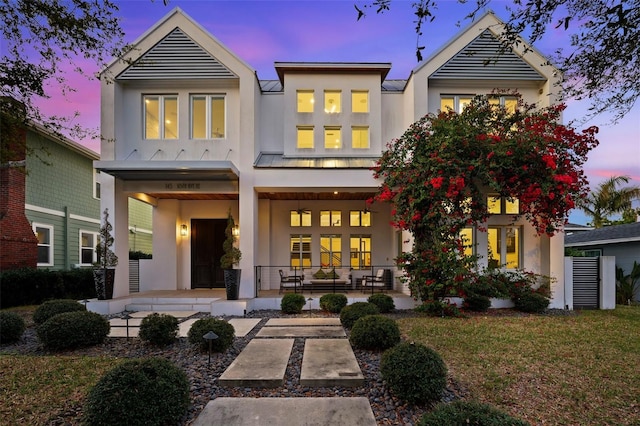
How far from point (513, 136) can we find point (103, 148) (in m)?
11.3

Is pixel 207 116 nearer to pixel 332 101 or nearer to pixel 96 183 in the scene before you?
pixel 332 101

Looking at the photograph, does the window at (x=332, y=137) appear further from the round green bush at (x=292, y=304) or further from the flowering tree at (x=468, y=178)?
the round green bush at (x=292, y=304)

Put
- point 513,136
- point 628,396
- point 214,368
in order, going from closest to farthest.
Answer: point 628,396
point 214,368
point 513,136

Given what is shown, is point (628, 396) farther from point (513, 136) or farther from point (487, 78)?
point (487, 78)

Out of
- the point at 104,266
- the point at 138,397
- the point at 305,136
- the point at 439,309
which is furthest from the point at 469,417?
the point at 305,136

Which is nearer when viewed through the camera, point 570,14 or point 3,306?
point 570,14

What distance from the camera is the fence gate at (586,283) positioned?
11.0 meters

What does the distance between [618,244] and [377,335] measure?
15065mm

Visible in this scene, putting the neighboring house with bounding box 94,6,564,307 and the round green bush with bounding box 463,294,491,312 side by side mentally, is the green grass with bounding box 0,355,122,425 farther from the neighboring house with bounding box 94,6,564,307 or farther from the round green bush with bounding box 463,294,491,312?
the round green bush with bounding box 463,294,491,312

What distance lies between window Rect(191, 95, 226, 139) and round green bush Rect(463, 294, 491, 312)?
8617mm

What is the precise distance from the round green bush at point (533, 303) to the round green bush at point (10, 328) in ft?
37.6

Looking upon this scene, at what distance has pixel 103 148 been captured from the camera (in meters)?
11.0

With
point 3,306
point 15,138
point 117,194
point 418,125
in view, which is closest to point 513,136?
point 418,125

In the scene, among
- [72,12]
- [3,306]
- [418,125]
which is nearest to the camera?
[72,12]
